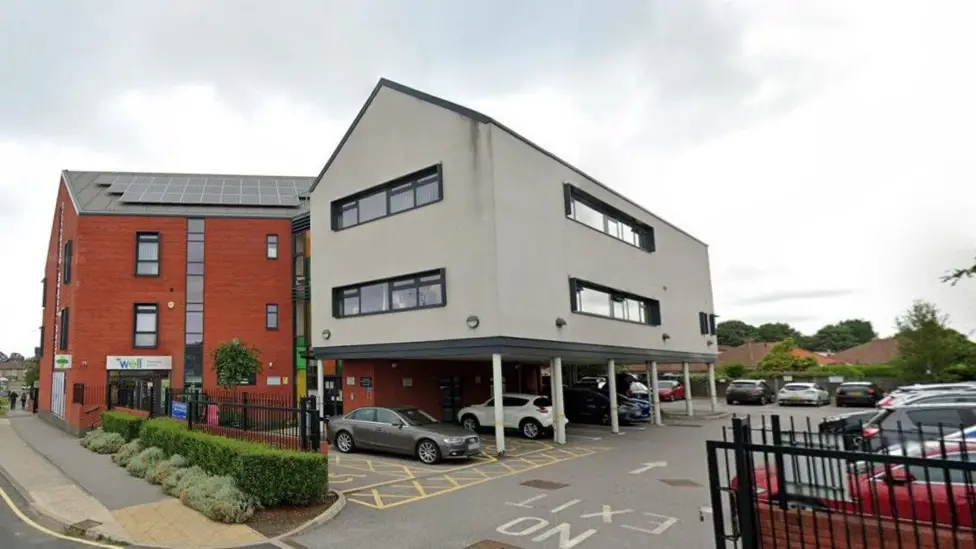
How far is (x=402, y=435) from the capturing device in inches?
577

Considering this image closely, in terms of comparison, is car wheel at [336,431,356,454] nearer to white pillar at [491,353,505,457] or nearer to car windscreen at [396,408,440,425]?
car windscreen at [396,408,440,425]

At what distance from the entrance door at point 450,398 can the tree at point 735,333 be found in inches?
3398

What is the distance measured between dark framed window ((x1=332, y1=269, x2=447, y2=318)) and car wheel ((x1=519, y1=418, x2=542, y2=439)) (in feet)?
17.6

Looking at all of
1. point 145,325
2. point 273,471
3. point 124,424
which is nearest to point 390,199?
point 124,424

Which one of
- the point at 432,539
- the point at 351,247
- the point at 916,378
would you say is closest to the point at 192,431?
the point at 432,539

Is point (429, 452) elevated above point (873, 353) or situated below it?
below

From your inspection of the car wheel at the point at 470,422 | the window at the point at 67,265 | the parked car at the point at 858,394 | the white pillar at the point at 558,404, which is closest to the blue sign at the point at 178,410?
the car wheel at the point at 470,422

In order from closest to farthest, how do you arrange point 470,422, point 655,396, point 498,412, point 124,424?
point 498,412, point 124,424, point 470,422, point 655,396

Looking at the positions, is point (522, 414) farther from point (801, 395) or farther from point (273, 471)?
point (801, 395)

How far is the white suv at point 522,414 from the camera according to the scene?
62.4 ft

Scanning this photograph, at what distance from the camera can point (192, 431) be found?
492 inches

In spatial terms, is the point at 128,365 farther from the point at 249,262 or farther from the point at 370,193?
the point at 370,193

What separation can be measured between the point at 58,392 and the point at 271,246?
10674mm

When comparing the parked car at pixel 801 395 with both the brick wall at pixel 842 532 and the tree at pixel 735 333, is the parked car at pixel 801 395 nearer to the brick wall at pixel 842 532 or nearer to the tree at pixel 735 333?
the brick wall at pixel 842 532
